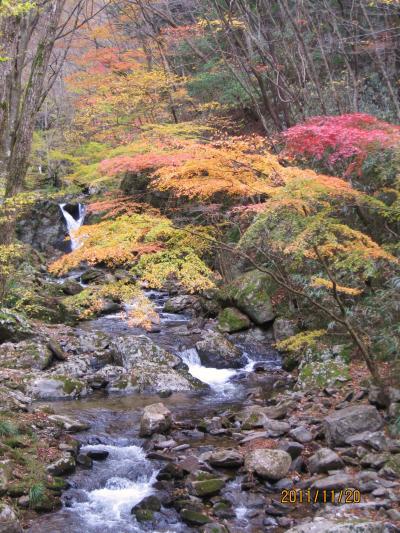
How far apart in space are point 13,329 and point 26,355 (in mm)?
1018

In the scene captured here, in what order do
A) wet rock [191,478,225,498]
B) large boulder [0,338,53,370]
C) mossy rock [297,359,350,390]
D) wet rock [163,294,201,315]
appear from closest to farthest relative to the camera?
wet rock [191,478,225,498]
mossy rock [297,359,350,390]
large boulder [0,338,53,370]
wet rock [163,294,201,315]

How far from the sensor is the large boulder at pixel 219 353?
10.8 metres

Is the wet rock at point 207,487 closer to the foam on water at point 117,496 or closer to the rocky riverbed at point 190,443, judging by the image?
the rocky riverbed at point 190,443

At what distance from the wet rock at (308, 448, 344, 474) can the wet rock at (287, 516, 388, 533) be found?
1.41 metres

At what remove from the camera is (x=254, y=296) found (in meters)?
12.0

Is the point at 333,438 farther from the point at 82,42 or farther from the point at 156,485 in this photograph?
the point at 82,42

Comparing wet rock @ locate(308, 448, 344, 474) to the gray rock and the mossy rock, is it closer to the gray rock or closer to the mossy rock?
the gray rock

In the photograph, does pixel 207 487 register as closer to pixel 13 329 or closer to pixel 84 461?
pixel 84 461

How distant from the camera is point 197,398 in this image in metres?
9.16

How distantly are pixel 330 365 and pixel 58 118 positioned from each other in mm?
20318

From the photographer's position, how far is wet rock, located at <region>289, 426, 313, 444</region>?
665 centimetres

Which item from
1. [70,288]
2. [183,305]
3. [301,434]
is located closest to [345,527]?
[301,434]
